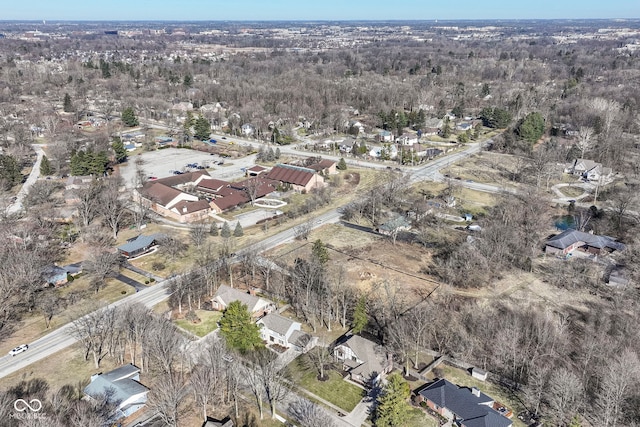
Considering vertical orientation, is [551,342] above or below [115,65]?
below

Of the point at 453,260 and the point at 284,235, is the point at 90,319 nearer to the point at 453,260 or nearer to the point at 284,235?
the point at 284,235

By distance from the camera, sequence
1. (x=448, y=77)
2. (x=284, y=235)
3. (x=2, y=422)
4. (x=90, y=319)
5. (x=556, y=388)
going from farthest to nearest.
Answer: (x=448, y=77) < (x=284, y=235) < (x=90, y=319) < (x=556, y=388) < (x=2, y=422)

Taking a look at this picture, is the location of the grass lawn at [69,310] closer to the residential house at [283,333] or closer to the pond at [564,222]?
the residential house at [283,333]

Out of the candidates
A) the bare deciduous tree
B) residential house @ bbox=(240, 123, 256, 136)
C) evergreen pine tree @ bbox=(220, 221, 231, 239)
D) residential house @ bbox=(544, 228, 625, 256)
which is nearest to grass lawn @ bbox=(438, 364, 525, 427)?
the bare deciduous tree

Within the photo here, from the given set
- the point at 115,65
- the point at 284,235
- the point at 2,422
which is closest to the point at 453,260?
the point at 284,235

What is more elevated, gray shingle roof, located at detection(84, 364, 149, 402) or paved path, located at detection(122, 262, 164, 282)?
gray shingle roof, located at detection(84, 364, 149, 402)

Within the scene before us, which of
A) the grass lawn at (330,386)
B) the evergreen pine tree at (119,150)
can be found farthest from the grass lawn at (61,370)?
the evergreen pine tree at (119,150)

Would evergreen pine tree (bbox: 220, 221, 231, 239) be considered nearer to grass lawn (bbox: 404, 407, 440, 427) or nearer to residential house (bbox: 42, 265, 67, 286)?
residential house (bbox: 42, 265, 67, 286)
